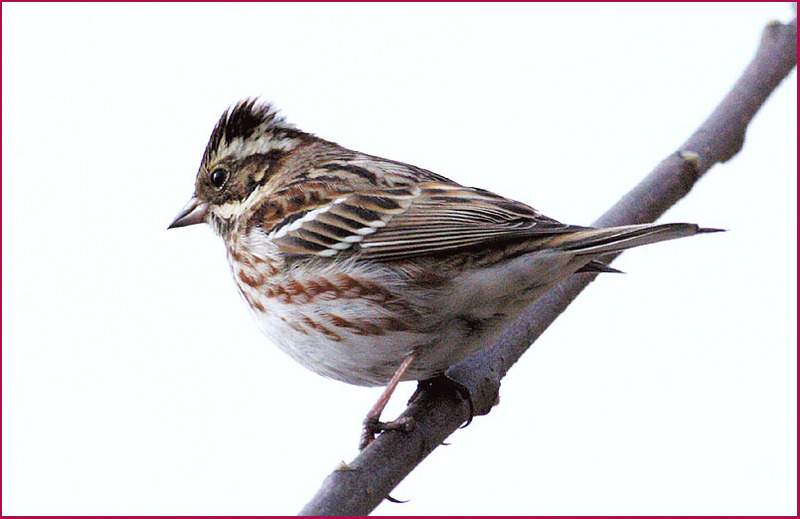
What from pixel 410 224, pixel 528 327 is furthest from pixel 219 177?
pixel 528 327

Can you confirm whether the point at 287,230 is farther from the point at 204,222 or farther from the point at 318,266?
the point at 204,222

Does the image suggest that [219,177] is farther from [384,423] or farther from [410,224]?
[384,423]

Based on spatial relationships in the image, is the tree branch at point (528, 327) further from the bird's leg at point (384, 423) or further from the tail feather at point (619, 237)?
the tail feather at point (619, 237)

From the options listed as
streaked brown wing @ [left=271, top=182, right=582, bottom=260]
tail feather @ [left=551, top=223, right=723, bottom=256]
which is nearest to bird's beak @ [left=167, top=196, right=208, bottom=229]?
streaked brown wing @ [left=271, top=182, right=582, bottom=260]

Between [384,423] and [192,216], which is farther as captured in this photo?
[192,216]

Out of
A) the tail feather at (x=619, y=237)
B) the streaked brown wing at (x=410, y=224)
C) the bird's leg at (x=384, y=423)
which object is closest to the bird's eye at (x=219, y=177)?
the streaked brown wing at (x=410, y=224)

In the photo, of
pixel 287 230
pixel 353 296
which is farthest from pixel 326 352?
pixel 287 230
